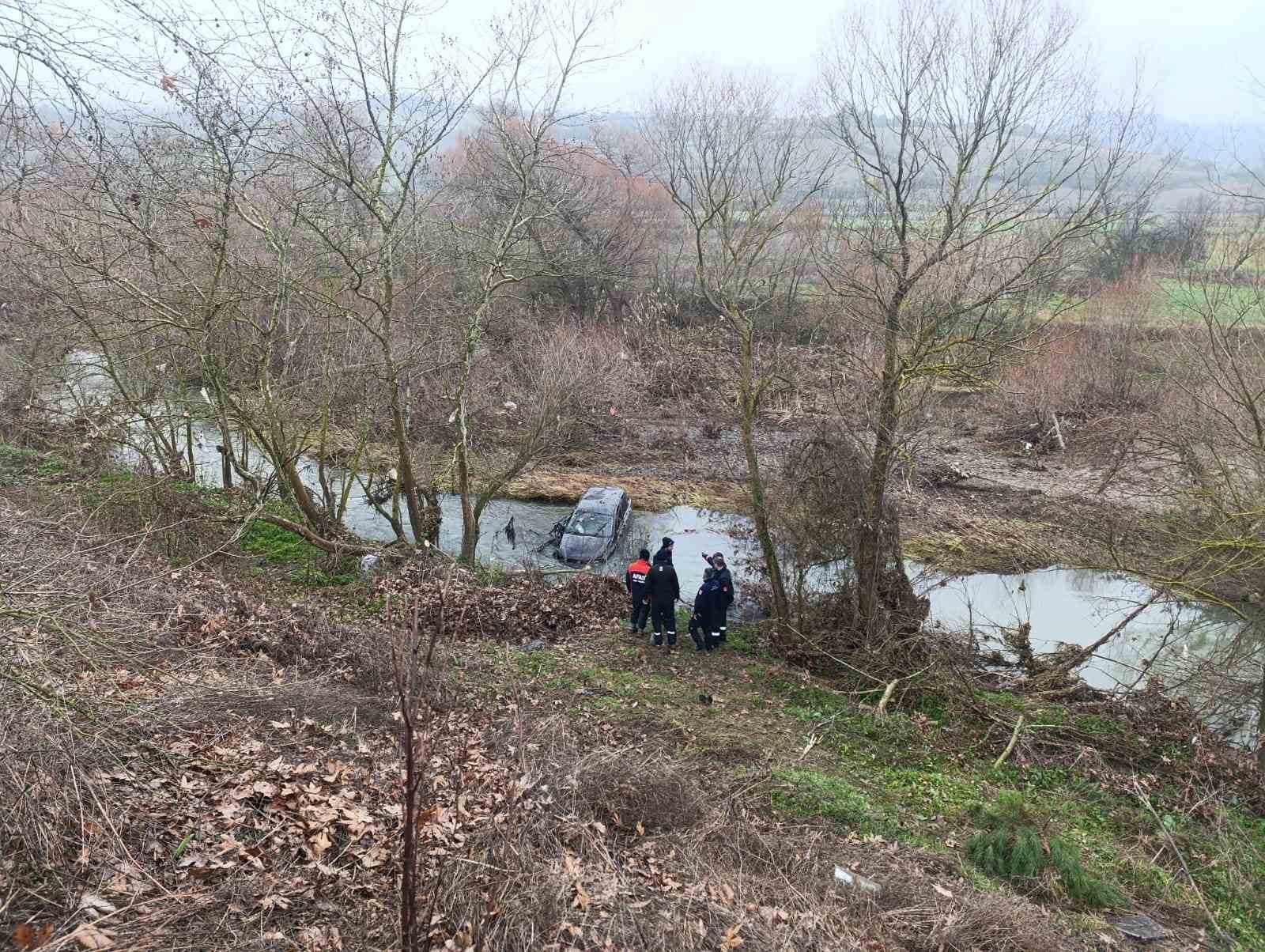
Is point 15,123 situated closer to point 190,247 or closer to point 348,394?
point 190,247

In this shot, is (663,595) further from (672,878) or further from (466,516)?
(672,878)

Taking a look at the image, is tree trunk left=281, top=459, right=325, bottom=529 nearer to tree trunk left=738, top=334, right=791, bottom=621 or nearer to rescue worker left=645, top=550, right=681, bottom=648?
rescue worker left=645, top=550, right=681, bottom=648

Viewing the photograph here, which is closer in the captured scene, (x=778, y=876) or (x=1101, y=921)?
(x=778, y=876)

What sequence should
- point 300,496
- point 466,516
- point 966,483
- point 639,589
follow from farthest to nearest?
point 966,483, point 466,516, point 300,496, point 639,589

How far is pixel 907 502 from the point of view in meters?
21.6

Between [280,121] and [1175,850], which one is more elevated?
[280,121]

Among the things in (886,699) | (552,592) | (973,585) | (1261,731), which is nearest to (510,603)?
(552,592)

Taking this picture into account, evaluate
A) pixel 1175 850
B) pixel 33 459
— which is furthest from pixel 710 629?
pixel 33 459

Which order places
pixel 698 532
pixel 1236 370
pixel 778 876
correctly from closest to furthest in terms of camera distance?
pixel 778 876 < pixel 1236 370 < pixel 698 532

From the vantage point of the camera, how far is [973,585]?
18.7m

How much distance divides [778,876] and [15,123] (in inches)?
249

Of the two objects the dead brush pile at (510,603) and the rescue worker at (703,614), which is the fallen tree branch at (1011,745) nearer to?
the rescue worker at (703,614)

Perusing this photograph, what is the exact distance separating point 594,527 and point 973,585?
864 cm

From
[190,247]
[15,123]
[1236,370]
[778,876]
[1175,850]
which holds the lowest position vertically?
[1175,850]
